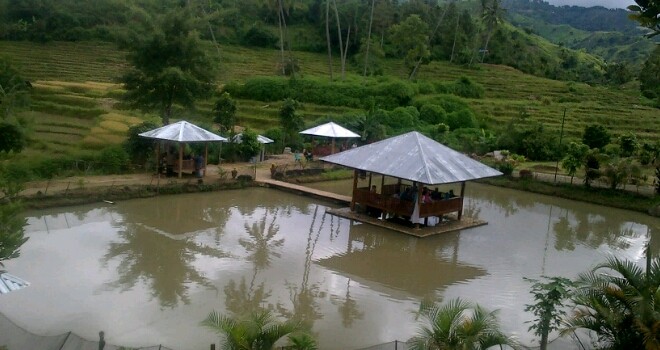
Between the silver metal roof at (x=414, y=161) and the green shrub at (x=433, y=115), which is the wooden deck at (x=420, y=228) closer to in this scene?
the silver metal roof at (x=414, y=161)

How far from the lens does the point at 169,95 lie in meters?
Answer: 22.7

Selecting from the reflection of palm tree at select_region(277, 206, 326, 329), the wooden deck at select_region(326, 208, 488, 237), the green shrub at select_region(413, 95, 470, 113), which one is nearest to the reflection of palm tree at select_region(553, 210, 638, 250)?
the wooden deck at select_region(326, 208, 488, 237)

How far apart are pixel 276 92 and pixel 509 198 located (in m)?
18.5

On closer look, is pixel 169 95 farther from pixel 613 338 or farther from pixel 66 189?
pixel 613 338

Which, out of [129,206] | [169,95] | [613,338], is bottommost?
[129,206]

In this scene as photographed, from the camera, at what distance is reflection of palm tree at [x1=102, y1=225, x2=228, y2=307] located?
11.3 m

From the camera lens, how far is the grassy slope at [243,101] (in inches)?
981

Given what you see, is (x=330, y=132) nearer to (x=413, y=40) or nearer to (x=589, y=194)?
(x=589, y=194)

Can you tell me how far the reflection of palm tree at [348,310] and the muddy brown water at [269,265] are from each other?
20mm

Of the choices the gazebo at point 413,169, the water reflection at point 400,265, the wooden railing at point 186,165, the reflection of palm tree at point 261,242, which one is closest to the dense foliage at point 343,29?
the wooden railing at point 186,165

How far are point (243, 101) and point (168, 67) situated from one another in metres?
14.4

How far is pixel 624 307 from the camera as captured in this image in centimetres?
788

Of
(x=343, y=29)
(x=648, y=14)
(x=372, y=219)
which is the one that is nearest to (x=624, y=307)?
(x=648, y=14)

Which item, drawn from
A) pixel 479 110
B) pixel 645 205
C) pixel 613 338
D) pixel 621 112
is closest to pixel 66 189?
pixel 613 338
